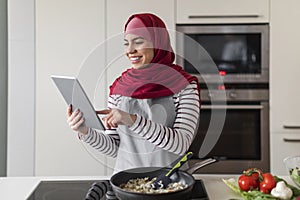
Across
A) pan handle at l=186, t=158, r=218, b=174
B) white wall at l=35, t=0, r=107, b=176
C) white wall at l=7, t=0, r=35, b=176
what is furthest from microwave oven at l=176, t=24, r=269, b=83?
Answer: pan handle at l=186, t=158, r=218, b=174

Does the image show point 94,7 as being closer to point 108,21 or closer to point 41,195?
point 108,21

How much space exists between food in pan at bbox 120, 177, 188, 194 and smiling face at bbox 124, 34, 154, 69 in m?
0.39

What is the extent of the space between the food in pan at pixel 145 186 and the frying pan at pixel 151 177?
0.06 ft

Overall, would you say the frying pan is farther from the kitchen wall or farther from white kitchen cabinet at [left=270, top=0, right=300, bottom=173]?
the kitchen wall

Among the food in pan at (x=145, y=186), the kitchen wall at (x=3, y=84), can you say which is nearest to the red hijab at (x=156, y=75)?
the food in pan at (x=145, y=186)

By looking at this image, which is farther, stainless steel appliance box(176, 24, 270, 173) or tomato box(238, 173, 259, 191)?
stainless steel appliance box(176, 24, 270, 173)

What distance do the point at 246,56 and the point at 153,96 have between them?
118cm

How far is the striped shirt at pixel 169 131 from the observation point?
4.44ft

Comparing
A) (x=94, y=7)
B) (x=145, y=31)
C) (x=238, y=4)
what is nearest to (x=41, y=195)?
(x=145, y=31)

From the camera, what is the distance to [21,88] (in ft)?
8.39

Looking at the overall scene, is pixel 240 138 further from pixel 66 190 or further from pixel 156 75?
pixel 66 190

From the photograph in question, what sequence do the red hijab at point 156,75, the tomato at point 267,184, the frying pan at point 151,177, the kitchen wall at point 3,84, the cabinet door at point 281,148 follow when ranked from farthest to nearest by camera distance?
the kitchen wall at point 3,84
the cabinet door at point 281,148
the red hijab at point 156,75
the tomato at point 267,184
the frying pan at point 151,177

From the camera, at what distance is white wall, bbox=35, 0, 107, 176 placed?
254cm

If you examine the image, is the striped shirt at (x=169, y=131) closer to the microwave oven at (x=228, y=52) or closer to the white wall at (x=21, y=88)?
the microwave oven at (x=228, y=52)
